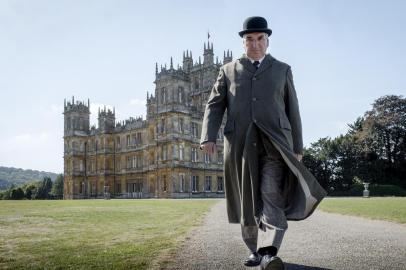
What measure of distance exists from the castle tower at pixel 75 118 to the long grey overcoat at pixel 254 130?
68.3m

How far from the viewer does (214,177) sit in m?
57.6

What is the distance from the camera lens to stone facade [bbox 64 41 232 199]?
53.0 metres

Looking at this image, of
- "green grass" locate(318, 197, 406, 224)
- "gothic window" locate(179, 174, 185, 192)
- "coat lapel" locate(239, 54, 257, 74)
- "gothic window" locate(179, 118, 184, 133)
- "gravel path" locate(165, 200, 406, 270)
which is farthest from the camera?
"gothic window" locate(179, 118, 184, 133)

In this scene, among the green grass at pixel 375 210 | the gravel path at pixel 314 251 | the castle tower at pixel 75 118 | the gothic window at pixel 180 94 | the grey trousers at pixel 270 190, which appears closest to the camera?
the grey trousers at pixel 270 190

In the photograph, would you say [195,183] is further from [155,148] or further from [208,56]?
[208,56]

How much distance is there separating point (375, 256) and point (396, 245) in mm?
1243

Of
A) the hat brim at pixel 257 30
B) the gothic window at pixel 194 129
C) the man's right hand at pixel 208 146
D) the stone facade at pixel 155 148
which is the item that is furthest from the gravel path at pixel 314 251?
the gothic window at pixel 194 129

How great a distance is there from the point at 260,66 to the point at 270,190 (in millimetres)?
1395

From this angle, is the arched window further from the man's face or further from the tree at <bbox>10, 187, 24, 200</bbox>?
the man's face

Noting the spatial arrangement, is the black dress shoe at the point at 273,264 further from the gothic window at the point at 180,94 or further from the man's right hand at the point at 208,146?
the gothic window at the point at 180,94

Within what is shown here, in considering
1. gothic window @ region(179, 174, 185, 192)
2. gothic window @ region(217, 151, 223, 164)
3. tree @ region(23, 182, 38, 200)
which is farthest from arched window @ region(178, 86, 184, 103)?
tree @ region(23, 182, 38, 200)

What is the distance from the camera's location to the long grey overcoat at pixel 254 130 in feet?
15.0

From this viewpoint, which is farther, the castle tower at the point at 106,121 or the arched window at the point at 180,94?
the castle tower at the point at 106,121

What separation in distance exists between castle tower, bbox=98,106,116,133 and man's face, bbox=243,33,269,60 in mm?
63578
